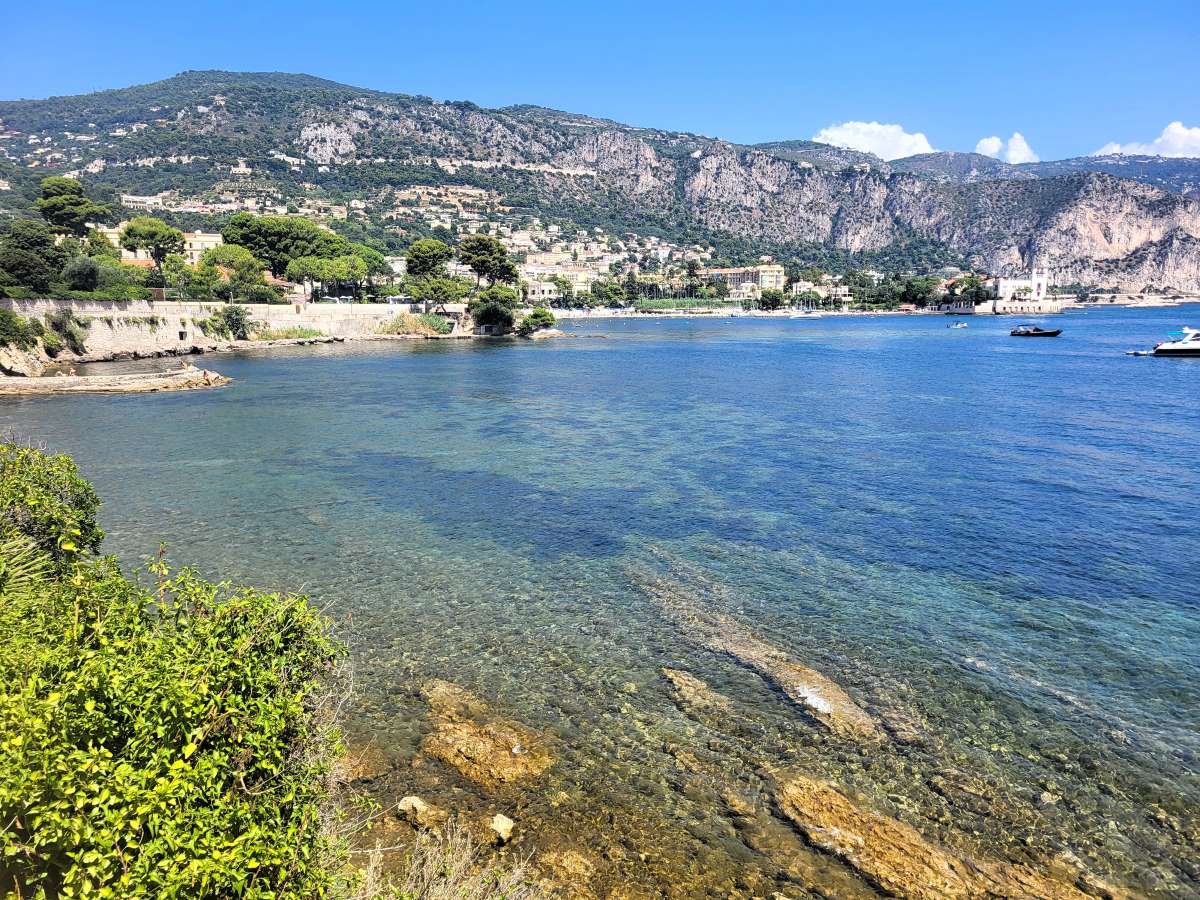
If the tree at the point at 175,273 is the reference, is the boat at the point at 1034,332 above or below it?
below

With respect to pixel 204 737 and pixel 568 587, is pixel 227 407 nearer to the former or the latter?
pixel 568 587

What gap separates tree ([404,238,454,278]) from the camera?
9750 cm

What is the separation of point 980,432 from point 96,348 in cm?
6251

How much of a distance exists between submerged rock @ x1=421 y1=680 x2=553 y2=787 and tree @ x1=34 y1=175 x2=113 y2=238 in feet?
327

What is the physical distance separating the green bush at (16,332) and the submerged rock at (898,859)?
2197 inches

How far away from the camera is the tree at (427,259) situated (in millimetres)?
97500

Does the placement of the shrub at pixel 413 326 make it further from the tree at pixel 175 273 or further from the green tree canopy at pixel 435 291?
the tree at pixel 175 273

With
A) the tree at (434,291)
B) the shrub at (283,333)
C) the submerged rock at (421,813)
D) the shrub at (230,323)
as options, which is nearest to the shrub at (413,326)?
the tree at (434,291)

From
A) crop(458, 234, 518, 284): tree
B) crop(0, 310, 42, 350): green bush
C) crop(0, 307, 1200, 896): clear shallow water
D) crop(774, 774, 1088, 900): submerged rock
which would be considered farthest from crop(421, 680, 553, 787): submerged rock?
crop(458, 234, 518, 284): tree

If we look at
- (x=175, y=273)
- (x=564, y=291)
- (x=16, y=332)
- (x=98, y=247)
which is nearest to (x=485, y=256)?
(x=175, y=273)

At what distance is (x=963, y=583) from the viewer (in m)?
14.6

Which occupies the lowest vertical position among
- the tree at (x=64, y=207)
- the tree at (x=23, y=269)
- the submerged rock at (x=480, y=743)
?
the submerged rock at (x=480, y=743)

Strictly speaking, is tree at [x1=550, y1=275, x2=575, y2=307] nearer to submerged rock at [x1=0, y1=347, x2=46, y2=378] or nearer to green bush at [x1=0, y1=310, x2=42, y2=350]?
green bush at [x1=0, y1=310, x2=42, y2=350]

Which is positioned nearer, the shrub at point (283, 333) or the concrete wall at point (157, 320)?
the concrete wall at point (157, 320)
